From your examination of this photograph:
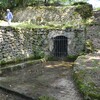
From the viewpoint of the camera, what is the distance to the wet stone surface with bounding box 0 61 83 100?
7672 mm

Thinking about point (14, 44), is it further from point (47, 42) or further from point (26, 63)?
point (47, 42)

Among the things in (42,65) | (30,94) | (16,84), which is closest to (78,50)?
(42,65)

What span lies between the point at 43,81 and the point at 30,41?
15.0ft

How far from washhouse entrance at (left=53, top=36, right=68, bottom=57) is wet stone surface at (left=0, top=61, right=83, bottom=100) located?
257 centimetres

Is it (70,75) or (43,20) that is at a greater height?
(43,20)

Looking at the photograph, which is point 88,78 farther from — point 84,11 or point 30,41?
point 84,11

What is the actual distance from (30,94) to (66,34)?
768 centimetres

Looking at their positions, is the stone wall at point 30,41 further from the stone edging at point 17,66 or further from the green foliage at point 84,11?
the green foliage at point 84,11

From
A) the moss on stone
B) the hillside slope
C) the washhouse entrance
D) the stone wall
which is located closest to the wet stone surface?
the moss on stone

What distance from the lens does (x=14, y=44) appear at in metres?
12.3

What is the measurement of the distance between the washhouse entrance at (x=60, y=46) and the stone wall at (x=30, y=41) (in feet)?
1.12

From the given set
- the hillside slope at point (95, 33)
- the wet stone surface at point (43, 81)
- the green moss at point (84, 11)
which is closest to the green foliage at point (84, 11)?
the green moss at point (84, 11)

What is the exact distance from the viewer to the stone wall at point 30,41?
11820 millimetres

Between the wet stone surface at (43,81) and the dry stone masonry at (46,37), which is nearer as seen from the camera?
the wet stone surface at (43,81)
